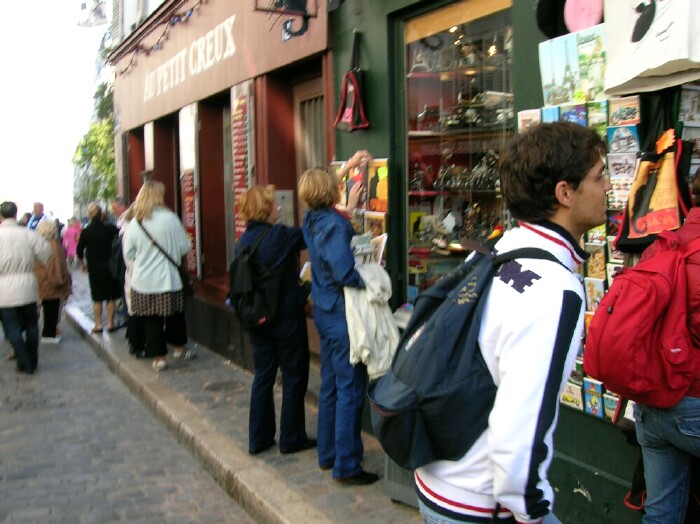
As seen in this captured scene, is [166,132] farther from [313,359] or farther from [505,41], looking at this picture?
[505,41]

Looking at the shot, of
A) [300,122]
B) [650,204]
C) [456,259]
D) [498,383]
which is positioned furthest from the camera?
[300,122]

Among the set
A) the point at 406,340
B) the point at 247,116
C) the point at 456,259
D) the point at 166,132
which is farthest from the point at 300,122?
the point at 406,340

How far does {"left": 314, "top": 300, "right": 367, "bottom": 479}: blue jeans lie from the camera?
4492 mm

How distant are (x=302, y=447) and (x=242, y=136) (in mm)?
4018

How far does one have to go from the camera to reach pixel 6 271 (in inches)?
325

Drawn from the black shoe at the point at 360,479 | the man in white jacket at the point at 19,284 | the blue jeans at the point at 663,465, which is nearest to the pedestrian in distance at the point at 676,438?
the blue jeans at the point at 663,465

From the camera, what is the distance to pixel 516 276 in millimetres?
1750

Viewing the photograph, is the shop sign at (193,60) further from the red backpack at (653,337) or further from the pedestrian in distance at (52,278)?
the red backpack at (653,337)

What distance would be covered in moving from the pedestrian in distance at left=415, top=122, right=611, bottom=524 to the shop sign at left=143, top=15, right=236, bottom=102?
6.89 metres

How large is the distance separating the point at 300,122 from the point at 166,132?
467 cm

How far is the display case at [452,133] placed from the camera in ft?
16.0

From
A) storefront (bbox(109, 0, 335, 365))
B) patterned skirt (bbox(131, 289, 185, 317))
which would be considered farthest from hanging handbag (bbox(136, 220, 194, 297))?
storefront (bbox(109, 0, 335, 365))

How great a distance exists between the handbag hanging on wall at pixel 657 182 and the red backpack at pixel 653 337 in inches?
20.5

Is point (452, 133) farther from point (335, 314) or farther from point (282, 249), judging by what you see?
point (335, 314)
